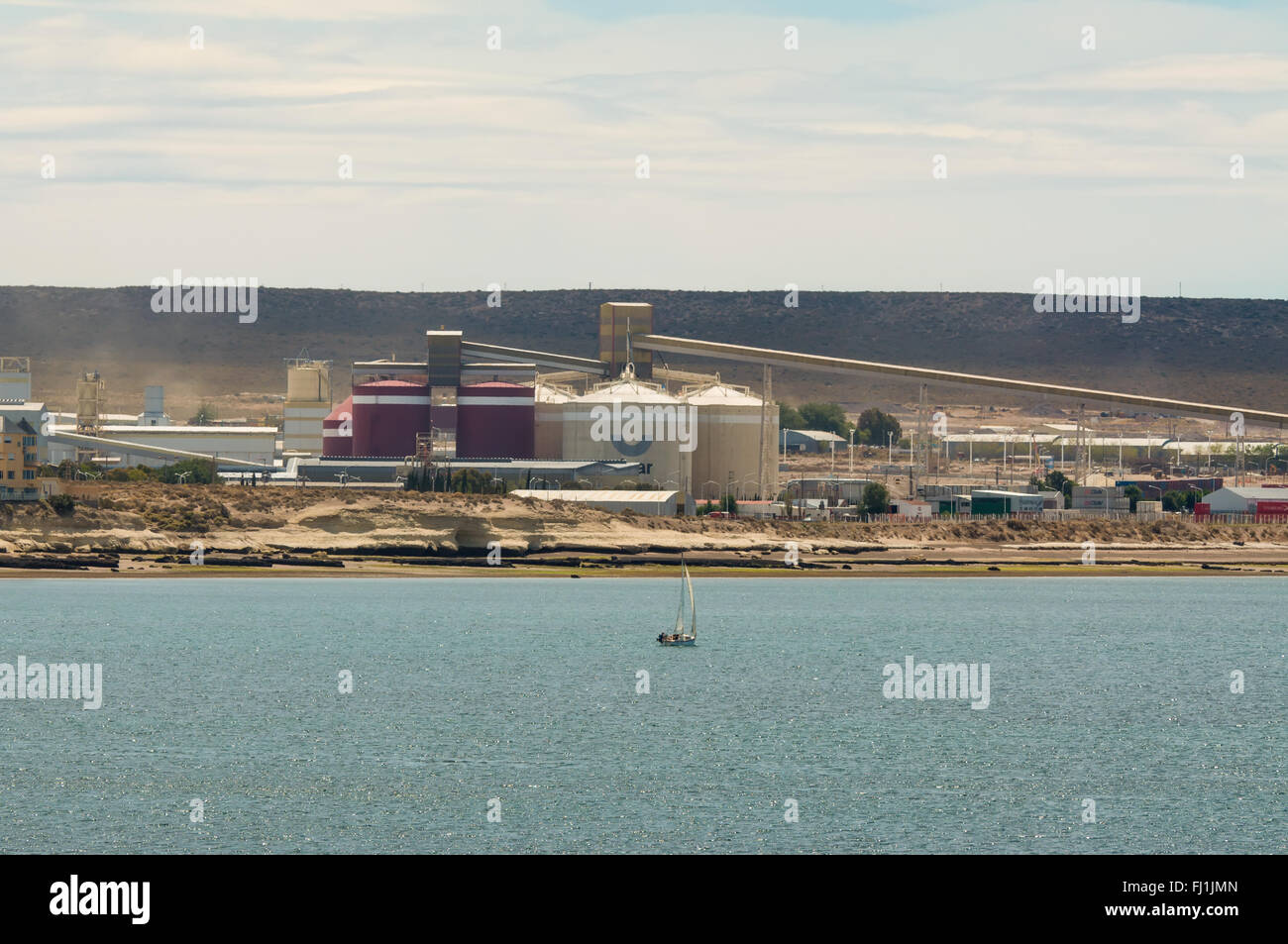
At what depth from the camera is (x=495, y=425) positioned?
171 m

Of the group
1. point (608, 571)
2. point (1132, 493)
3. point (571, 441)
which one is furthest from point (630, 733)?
point (1132, 493)

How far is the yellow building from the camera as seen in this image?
444ft

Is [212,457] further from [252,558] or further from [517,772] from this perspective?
[517,772]

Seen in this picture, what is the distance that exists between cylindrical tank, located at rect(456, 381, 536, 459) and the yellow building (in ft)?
151

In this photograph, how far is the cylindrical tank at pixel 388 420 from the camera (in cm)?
17112

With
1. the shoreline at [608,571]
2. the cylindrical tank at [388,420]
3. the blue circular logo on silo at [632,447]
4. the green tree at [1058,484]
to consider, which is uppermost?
the cylindrical tank at [388,420]

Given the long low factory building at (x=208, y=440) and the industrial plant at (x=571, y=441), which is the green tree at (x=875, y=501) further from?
the long low factory building at (x=208, y=440)

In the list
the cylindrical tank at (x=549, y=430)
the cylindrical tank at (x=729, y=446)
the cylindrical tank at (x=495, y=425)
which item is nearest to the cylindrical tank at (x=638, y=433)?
the cylindrical tank at (x=549, y=430)

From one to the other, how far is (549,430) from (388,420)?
17.0 meters

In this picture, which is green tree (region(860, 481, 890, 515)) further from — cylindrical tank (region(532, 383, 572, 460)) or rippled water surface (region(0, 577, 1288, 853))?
rippled water surface (region(0, 577, 1288, 853))

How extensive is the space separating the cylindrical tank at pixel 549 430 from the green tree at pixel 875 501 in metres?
33.7
